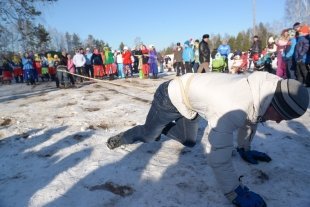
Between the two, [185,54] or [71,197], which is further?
[185,54]

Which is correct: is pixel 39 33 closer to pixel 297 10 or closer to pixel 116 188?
pixel 116 188

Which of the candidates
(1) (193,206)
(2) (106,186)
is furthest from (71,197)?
(1) (193,206)

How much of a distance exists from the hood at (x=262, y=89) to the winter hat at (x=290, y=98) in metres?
0.05

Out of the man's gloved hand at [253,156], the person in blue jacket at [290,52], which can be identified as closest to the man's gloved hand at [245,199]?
the man's gloved hand at [253,156]

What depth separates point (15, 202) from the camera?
350 centimetres

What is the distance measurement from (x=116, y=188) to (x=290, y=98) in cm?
211

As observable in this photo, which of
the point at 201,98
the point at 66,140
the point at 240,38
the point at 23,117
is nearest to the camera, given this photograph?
the point at 201,98

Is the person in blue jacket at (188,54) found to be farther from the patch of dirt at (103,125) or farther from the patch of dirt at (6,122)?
the patch of dirt at (6,122)

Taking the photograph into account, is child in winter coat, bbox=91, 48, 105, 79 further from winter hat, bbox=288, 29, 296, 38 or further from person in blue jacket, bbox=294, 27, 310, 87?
person in blue jacket, bbox=294, 27, 310, 87

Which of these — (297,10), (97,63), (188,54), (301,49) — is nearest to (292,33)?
(301,49)

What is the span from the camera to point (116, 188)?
3.74 m

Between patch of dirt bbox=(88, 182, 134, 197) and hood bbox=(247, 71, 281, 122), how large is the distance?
5.48ft

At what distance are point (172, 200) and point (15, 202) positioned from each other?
5.45ft

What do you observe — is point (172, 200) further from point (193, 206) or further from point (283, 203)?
point (283, 203)
